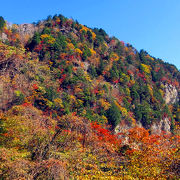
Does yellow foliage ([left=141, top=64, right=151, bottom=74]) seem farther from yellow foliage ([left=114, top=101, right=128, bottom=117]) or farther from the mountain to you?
yellow foliage ([left=114, top=101, right=128, bottom=117])

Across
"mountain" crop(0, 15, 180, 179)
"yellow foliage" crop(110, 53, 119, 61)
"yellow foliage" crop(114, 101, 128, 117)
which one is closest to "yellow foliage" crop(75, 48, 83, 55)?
"mountain" crop(0, 15, 180, 179)

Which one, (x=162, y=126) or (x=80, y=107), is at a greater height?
(x=162, y=126)

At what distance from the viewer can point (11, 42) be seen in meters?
41.7

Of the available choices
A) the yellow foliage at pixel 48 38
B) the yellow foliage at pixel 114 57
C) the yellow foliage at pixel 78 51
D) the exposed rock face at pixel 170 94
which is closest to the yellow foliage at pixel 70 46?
the yellow foliage at pixel 78 51

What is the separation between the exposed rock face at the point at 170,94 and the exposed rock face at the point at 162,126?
10762mm

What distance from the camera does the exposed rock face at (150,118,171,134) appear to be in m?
45.7

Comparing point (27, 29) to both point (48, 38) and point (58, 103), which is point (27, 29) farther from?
point (58, 103)

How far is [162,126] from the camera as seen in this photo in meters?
48.5

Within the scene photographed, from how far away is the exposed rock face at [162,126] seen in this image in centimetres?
4568

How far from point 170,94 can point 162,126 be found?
16720 mm

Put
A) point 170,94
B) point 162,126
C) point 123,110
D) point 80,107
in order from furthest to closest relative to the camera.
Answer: point 170,94 < point 162,126 < point 123,110 < point 80,107

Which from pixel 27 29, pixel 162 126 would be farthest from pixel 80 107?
pixel 27 29

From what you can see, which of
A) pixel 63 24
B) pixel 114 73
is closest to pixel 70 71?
pixel 114 73

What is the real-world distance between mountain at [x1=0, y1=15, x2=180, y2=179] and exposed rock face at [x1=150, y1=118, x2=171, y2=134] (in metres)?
0.24
